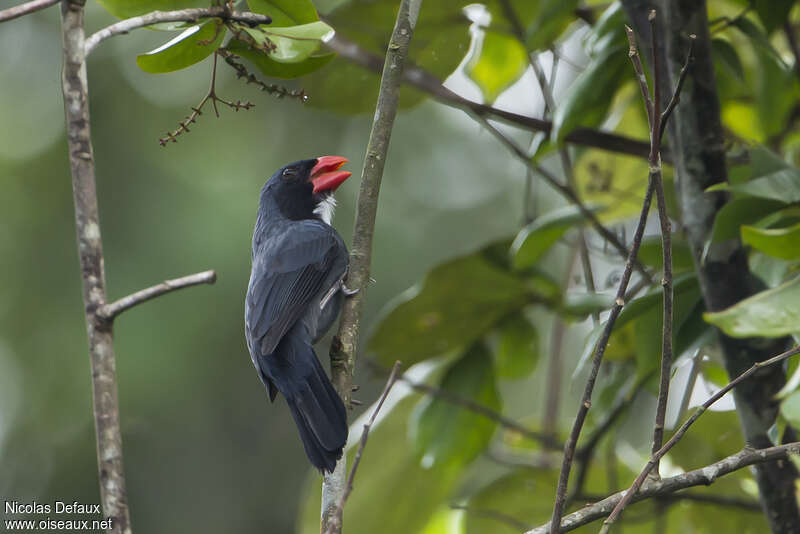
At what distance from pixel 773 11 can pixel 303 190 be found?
7.73 ft

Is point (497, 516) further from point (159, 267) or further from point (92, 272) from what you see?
point (159, 267)

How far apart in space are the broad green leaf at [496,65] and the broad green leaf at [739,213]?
→ 1.58m

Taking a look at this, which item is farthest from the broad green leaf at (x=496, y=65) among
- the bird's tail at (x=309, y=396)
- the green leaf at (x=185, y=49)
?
the green leaf at (x=185, y=49)

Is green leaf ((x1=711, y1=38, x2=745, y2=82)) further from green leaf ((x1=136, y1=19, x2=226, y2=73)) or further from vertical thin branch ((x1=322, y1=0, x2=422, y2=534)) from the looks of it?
green leaf ((x1=136, y1=19, x2=226, y2=73))

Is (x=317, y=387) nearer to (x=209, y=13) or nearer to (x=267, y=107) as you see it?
(x=209, y=13)

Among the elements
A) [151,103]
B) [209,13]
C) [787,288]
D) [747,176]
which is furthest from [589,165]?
[151,103]

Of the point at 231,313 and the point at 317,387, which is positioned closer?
the point at 317,387

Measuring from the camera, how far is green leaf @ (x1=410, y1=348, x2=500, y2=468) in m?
3.04

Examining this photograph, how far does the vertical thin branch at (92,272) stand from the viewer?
115 centimetres

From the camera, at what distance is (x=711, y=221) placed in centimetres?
232

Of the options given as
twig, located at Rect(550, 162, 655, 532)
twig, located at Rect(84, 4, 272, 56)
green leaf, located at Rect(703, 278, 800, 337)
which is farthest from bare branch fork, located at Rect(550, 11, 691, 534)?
twig, located at Rect(84, 4, 272, 56)

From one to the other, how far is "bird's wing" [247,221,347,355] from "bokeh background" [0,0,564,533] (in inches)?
164

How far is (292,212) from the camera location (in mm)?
4273

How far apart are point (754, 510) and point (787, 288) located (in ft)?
4.30
